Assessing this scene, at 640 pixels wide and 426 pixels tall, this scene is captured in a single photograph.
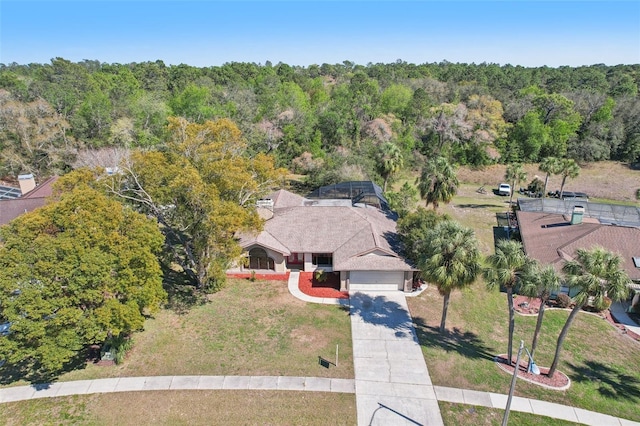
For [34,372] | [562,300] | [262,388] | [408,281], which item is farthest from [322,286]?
[34,372]

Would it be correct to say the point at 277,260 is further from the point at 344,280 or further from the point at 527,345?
the point at 527,345

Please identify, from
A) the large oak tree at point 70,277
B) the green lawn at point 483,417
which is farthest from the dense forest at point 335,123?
the large oak tree at point 70,277

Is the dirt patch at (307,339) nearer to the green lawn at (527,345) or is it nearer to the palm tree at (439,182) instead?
the green lawn at (527,345)

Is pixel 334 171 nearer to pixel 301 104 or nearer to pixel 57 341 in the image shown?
pixel 301 104

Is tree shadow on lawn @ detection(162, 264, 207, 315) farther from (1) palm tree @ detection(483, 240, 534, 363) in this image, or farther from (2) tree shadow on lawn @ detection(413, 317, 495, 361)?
(1) palm tree @ detection(483, 240, 534, 363)

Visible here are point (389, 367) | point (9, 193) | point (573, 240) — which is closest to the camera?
point (389, 367)

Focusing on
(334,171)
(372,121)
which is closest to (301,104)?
(372,121)
